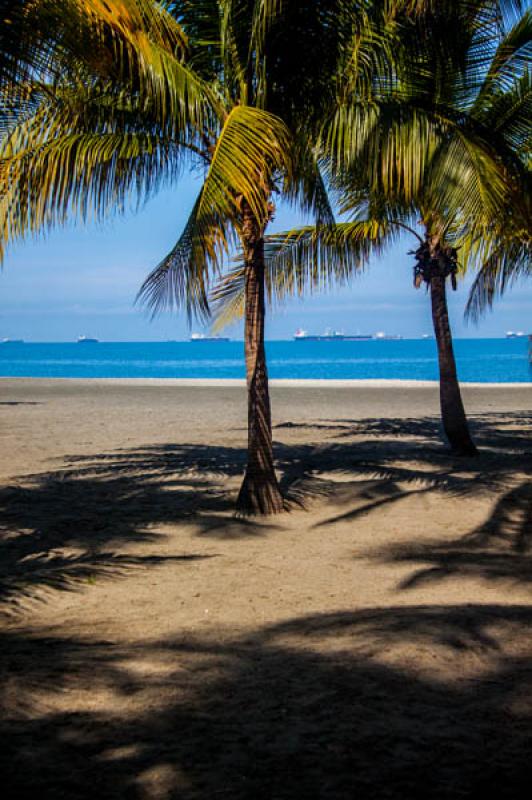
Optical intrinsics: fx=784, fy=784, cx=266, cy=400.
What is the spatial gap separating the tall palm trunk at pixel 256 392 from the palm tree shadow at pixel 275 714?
3644mm

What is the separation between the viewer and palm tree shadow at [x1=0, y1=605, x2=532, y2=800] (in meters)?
3.04

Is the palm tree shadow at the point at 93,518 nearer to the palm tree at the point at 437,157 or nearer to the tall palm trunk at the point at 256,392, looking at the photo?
the tall palm trunk at the point at 256,392

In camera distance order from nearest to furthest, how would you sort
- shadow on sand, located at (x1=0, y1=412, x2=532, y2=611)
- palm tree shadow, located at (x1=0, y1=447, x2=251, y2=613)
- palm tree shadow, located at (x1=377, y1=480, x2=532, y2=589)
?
palm tree shadow, located at (x1=377, y1=480, x2=532, y2=589)
palm tree shadow, located at (x1=0, y1=447, x2=251, y2=613)
shadow on sand, located at (x1=0, y1=412, x2=532, y2=611)

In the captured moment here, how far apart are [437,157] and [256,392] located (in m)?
2.95

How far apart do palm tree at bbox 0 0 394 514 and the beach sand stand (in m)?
2.05

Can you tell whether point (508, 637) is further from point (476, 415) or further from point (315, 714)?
point (476, 415)

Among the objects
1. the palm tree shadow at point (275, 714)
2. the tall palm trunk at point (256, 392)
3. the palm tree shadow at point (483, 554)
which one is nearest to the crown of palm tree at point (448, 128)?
the tall palm trunk at point (256, 392)

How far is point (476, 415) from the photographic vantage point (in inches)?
781

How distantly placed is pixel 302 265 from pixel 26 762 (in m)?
9.92

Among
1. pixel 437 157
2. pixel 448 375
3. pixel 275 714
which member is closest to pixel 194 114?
pixel 437 157

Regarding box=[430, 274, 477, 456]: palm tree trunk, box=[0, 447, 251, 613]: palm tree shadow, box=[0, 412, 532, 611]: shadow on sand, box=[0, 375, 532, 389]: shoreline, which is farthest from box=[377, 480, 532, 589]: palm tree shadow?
box=[0, 375, 532, 389]: shoreline

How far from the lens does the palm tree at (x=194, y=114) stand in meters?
6.57

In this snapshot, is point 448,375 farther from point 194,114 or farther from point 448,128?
point 194,114

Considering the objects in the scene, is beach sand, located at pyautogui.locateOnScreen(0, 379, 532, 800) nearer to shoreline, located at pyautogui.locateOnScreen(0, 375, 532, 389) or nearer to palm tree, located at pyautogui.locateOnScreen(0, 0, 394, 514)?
palm tree, located at pyautogui.locateOnScreen(0, 0, 394, 514)
